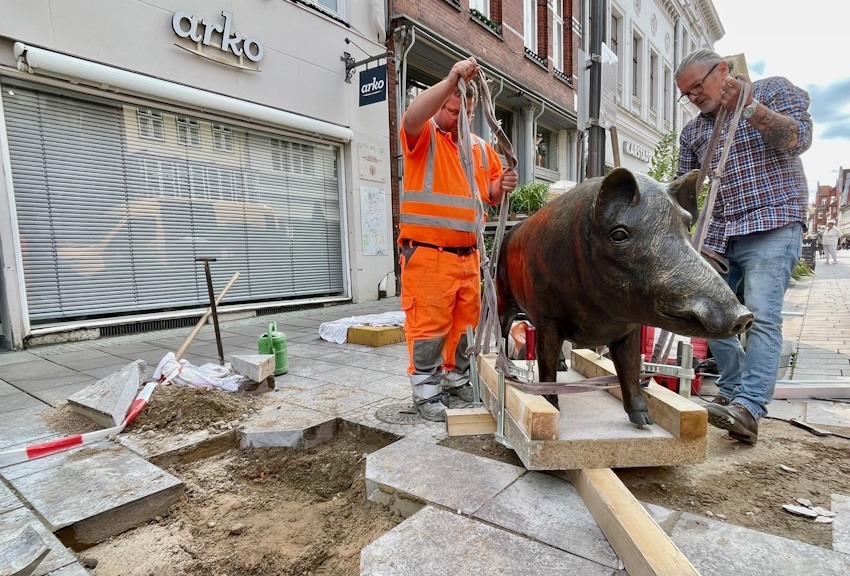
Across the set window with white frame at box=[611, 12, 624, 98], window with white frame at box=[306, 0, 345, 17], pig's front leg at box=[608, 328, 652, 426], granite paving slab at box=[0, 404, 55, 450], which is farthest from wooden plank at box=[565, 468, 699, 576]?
window with white frame at box=[611, 12, 624, 98]

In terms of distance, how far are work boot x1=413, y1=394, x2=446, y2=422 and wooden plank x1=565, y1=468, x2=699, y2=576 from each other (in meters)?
1.11

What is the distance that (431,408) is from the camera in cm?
287

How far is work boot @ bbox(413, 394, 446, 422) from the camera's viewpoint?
282 cm

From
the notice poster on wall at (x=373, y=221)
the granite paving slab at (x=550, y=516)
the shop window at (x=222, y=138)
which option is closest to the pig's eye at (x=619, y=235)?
the granite paving slab at (x=550, y=516)

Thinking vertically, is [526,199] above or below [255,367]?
above

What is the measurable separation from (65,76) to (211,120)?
190 cm

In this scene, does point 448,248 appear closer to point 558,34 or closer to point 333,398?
point 333,398

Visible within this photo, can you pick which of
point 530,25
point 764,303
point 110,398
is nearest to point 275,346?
point 110,398

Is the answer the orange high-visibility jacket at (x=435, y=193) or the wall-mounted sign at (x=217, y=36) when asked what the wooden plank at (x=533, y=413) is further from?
the wall-mounted sign at (x=217, y=36)

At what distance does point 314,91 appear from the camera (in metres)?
8.42

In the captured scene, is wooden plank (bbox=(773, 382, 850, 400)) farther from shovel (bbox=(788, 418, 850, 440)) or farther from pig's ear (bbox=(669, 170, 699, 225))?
pig's ear (bbox=(669, 170, 699, 225))

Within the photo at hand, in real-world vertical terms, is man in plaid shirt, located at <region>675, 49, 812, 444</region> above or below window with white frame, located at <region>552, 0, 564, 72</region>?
below

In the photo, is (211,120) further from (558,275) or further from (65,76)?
(558,275)

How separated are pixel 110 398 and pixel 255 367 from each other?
2.97ft
